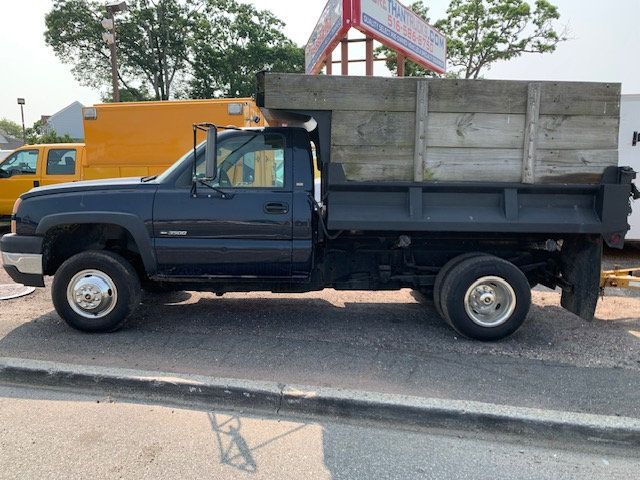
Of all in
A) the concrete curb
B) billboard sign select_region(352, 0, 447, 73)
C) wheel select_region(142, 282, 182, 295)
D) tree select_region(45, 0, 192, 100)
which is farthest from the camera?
tree select_region(45, 0, 192, 100)

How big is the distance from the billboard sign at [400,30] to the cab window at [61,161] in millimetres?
6431

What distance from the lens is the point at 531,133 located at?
15.1 ft

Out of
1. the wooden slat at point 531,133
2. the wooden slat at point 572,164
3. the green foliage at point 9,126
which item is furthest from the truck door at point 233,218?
the green foliage at point 9,126

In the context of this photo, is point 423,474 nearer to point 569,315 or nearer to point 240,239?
point 240,239

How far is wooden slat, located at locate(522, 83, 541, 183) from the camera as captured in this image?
456cm

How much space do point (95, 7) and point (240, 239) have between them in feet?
98.5

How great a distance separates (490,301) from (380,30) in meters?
7.22

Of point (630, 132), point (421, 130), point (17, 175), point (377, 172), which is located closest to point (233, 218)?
point (377, 172)

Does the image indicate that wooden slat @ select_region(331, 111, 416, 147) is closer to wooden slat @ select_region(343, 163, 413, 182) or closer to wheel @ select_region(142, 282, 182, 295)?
wooden slat @ select_region(343, 163, 413, 182)

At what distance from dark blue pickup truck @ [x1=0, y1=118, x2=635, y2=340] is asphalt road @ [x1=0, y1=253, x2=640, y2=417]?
1.18 feet

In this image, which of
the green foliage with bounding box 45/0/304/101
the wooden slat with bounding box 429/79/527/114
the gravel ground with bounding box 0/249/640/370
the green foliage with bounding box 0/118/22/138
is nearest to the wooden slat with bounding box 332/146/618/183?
the wooden slat with bounding box 429/79/527/114

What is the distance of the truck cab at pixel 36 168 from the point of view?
35.8 feet

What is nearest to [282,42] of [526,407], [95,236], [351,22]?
[351,22]

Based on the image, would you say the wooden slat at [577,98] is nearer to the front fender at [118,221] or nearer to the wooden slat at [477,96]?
the wooden slat at [477,96]
